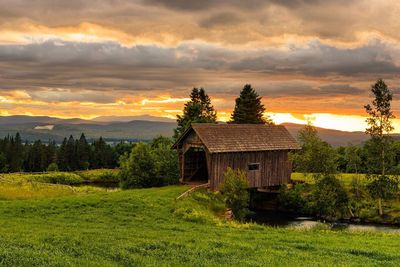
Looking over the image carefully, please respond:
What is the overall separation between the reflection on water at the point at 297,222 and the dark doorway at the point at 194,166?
820 cm

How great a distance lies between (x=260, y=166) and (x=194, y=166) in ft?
27.5

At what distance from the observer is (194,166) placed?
177 ft

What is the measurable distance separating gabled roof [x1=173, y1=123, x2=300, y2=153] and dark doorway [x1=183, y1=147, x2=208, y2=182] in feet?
8.78

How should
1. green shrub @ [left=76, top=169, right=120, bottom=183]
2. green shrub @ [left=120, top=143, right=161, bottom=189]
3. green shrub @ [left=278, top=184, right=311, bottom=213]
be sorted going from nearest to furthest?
green shrub @ [left=120, top=143, right=161, bottom=189] → green shrub @ [left=278, top=184, right=311, bottom=213] → green shrub @ [left=76, top=169, right=120, bottom=183]

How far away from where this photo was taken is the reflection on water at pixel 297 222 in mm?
42219

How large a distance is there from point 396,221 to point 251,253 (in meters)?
33.3

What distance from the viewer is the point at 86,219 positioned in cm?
2894

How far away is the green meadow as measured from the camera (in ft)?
53.5

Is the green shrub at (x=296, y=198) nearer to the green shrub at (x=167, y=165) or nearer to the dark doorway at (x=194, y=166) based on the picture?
the dark doorway at (x=194, y=166)

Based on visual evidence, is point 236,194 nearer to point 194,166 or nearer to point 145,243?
point 194,166

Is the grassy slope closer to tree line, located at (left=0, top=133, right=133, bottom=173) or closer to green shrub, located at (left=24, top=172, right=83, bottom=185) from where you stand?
green shrub, located at (left=24, top=172, right=83, bottom=185)

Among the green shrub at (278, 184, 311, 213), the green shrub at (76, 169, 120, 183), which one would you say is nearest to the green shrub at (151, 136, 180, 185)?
the green shrub at (278, 184, 311, 213)

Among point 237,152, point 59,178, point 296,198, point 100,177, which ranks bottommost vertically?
point 100,177

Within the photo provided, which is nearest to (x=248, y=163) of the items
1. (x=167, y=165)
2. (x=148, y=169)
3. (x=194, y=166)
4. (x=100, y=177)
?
(x=194, y=166)
